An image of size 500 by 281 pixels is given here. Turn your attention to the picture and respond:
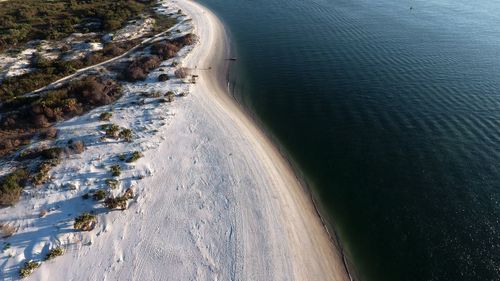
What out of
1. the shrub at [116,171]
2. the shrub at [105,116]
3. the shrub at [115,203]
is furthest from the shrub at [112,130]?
the shrub at [115,203]

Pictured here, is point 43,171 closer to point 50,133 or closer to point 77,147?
point 77,147

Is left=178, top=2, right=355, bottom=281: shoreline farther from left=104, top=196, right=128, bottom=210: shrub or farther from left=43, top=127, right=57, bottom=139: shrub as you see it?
left=43, top=127, right=57, bottom=139: shrub

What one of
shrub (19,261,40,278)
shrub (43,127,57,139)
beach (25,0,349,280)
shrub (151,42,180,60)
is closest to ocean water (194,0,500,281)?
beach (25,0,349,280)

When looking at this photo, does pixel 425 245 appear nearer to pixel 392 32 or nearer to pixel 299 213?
pixel 299 213

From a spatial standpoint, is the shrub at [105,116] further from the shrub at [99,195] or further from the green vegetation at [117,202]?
the green vegetation at [117,202]

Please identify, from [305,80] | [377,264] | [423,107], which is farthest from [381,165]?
[305,80]

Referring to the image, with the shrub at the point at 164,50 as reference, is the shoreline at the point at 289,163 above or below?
below
